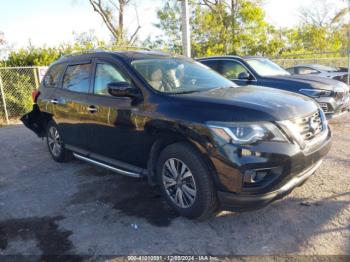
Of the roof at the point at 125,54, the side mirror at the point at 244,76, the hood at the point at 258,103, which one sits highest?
the roof at the point at 125,54

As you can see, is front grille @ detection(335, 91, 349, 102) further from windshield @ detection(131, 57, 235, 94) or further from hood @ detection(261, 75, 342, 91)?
windshield @ detection(131, 57, 235, 94)

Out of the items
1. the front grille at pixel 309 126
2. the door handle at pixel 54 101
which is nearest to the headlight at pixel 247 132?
the front grille at pixel 309 126

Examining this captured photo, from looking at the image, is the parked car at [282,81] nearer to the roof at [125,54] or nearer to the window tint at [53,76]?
the roof at [125,54]

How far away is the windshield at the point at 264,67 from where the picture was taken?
25.4 feet

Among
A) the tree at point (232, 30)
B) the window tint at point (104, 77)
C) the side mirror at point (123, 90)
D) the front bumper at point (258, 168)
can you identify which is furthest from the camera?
the tree at point (232, 30)

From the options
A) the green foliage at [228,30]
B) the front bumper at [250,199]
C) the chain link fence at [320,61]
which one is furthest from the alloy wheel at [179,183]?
the green foliage at [228,30]

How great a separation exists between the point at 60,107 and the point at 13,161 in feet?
5.91

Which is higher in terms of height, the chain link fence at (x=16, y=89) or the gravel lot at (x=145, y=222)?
the chain link fence at (x=16, y=89)

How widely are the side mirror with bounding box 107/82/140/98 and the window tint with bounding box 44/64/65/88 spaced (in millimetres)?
2100

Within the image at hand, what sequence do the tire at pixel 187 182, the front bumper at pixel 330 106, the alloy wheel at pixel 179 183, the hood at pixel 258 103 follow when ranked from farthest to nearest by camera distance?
1. the front bumper at pixel 330 106
2. the alloy wheel at pixel 179 183
3. the tire at pixel 187 182
4. the hood at pixel 258 103

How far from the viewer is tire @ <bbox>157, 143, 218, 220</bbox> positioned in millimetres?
3169

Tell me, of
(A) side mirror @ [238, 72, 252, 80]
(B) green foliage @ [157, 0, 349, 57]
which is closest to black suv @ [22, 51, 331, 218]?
(A) side mirror @ [238, 72, 252, 80]

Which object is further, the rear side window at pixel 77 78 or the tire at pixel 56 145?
the tire at pixel 56 145

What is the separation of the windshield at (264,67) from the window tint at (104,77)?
14.2 feet
